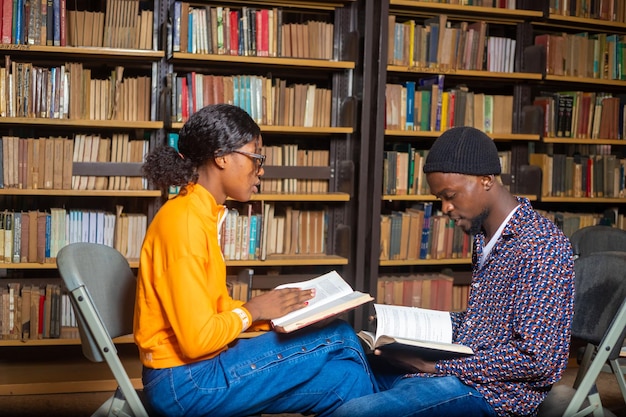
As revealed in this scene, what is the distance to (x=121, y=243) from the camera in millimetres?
3703

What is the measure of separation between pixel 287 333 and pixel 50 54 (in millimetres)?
2426

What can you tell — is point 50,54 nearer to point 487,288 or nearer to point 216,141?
point 216,141

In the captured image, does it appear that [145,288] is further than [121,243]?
No

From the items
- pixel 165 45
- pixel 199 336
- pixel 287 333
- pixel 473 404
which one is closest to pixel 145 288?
pixel 199 336

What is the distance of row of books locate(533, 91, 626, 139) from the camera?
4.21 meters

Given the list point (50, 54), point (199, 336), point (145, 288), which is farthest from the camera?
point (50, 54)

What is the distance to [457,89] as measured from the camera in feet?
13.5

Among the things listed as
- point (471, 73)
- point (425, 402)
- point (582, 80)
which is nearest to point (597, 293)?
point (425, 402)

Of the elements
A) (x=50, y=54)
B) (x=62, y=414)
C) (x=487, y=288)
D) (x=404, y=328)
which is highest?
(x=50, y=54)

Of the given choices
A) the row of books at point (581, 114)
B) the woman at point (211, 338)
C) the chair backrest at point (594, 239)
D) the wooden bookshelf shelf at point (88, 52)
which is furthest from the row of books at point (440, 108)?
the woman at point (211, 338)

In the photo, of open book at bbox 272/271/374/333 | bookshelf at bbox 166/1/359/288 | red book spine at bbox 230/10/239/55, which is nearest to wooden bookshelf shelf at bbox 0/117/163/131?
bookshelf at bbox 166/1/359/288

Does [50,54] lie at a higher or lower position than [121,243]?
higher

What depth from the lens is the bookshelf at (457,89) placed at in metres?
3.81

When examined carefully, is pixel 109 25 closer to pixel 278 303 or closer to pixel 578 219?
pixel 278 303
